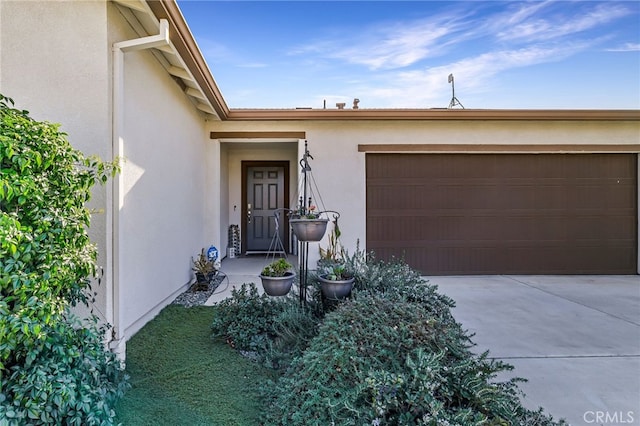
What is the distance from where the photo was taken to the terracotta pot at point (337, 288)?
8.51 ft

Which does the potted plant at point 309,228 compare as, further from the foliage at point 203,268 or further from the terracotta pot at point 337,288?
the foliage at point 203,268

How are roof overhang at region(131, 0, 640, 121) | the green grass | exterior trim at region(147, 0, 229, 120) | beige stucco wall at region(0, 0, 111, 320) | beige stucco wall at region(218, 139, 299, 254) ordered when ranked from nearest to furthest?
1. the green grass
2. beige stucco wall at region(0, 0, 111, 320)
3. exterior trim at region(147, 0, 229, 120)
4. roof overhang at region(131, 0, 640, 121)
5. beige stucco wall at region(218, 139, 299, 254)

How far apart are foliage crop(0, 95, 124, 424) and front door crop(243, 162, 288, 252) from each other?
5.83m

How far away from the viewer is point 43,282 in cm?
148

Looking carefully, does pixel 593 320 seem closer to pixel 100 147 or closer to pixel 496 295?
pixel 496 295

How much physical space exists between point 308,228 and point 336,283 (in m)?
0.53

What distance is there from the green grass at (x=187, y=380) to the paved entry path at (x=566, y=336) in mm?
1886

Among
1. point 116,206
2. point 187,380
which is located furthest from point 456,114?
point 187,380

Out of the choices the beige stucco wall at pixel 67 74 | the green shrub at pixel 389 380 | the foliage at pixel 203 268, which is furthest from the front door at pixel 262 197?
the green shrub at pixel 389 380

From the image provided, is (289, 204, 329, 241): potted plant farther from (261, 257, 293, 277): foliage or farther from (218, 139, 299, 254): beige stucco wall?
(218, 139, 299, 254): beige stucco wall

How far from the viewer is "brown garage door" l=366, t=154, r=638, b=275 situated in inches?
225

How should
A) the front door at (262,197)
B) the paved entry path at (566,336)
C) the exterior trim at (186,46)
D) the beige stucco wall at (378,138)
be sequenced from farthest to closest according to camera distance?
1. the front door at (262,197)
2. the beige stucco wall at (378,138)
3. the exterior trim at (186,46)
4. the paved entry path at (566,336)

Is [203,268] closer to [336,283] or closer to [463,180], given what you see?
[336,283]

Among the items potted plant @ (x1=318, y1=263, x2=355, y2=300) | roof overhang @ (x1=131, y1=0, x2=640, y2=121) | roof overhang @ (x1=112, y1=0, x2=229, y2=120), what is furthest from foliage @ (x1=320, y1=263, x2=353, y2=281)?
roof overhang @ (x1=131, y1=0, x2=640, y2=121)
